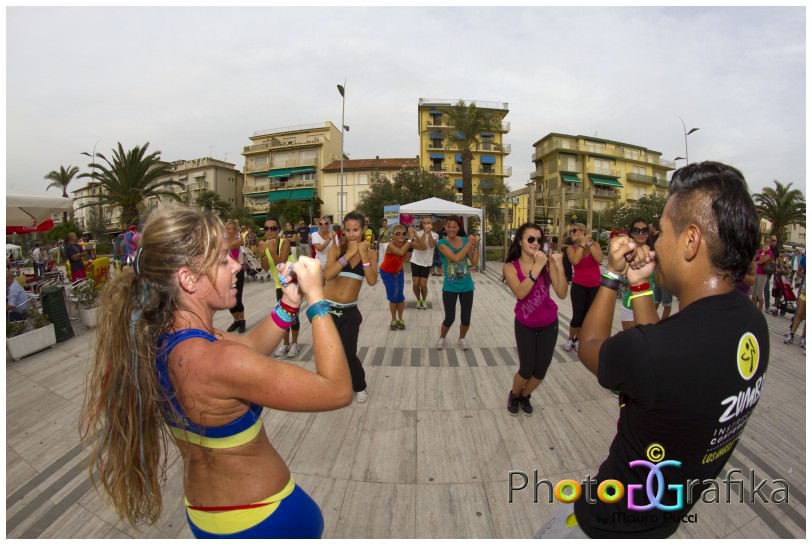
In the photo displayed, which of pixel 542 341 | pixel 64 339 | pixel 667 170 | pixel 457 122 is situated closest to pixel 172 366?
pixel 542 341

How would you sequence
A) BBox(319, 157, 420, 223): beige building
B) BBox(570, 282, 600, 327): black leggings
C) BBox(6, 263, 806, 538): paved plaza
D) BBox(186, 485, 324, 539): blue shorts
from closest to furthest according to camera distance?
BBox(186, 485, 324, 539): blue shorts → BBox(6, 263, 806, 538): paved plaza → BBox(570, 282, 600, 327): black leggings → BBox(319, 157, 420, 223): beige building

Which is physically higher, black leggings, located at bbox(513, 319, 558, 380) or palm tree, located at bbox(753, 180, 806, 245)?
palm tree, located at bbox(753, 180, 806, 245)

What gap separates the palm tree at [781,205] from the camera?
30344 millimetres

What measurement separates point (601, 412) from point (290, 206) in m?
43.6

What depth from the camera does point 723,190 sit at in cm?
126

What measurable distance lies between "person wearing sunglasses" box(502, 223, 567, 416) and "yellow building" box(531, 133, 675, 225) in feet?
174

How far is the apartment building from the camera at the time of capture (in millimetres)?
51344

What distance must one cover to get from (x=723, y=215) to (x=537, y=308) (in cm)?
253

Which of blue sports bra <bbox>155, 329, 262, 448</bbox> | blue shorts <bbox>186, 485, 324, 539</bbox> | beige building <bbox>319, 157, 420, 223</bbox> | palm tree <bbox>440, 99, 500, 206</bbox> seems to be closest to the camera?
blue sports bra <bbox>155, 329, 262, 448</bbox>

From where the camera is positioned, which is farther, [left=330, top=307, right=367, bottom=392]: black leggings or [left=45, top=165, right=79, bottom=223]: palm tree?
Result: [left=45, top=165, right=79, bottom=223]: palm tree

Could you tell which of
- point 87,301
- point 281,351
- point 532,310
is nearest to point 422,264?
point 281,351

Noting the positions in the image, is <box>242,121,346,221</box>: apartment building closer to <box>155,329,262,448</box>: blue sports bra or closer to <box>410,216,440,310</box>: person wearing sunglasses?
<box>410,216,440,310</box>: person wearing sunglasses

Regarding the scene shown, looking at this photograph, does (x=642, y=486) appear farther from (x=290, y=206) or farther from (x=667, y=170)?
(x=667, y=170)

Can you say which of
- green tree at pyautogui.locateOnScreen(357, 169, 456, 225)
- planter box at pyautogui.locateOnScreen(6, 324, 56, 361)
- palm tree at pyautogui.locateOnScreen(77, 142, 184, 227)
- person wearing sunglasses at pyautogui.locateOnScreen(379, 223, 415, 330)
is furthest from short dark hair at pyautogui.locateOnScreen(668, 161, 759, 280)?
green tree at pyautogui.locateOnScreen(357, 169, 456, 225)
